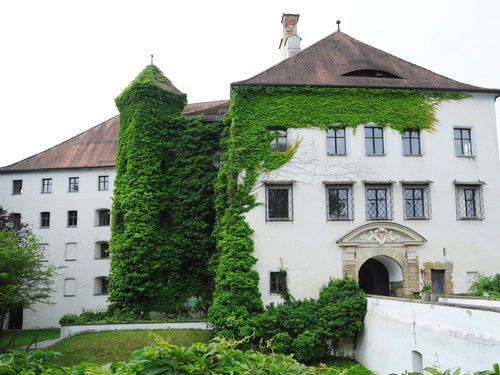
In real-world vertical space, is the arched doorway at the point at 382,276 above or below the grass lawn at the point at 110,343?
above

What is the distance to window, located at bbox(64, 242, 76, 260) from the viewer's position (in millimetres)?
32219

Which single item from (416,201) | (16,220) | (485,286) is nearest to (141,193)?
(416,201)

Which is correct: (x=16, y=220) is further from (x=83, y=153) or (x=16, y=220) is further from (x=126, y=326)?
(x=126, y=326)

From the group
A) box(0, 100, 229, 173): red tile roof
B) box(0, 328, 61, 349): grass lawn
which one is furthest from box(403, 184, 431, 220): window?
box(0, 328, 61, 349): grass lawn

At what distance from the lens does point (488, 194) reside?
836 inches

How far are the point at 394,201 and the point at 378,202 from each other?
2.37ft

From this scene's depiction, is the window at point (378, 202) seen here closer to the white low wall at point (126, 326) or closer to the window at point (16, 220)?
the white low wall at point (126, 326)

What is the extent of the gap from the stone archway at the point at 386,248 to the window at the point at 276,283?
2.93m

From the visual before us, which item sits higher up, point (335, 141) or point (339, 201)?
point (335, 141)

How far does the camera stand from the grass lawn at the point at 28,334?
25.7m

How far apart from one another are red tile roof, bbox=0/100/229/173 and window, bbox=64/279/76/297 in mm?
8407

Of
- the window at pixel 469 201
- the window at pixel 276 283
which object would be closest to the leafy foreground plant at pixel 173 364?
the window at pixel 276 283

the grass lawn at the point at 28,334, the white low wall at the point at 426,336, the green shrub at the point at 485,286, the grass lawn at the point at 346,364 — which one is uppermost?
the green shrub at the point at 485,286

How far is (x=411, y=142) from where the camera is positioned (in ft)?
70.0
